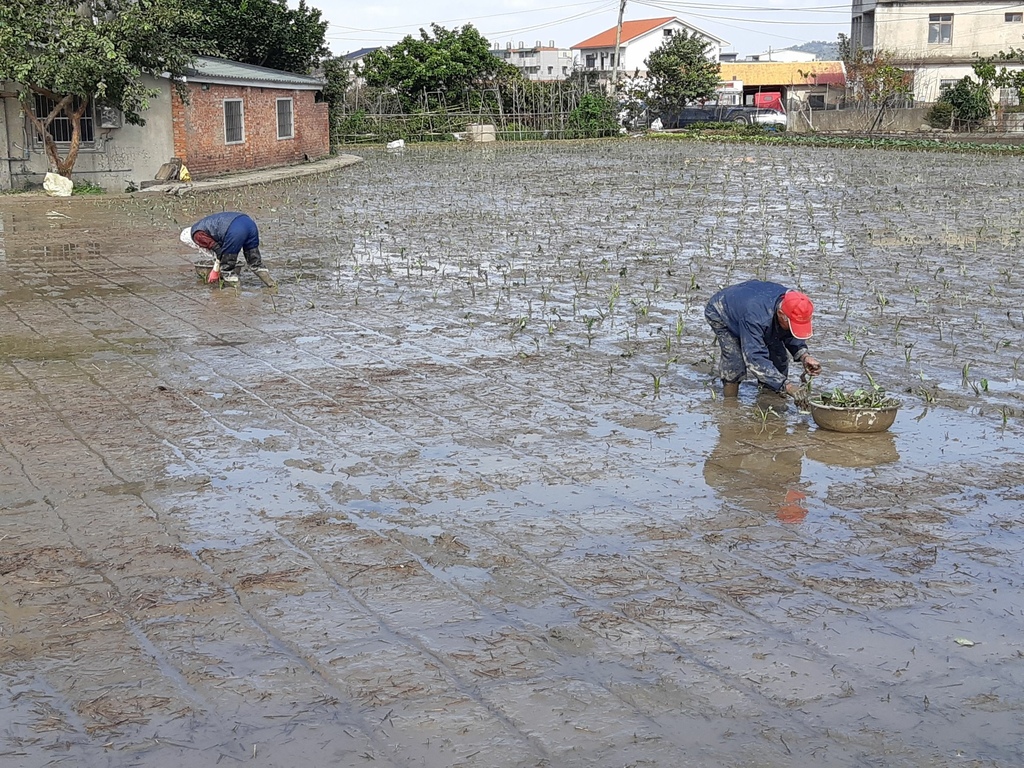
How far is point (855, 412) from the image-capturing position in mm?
7234

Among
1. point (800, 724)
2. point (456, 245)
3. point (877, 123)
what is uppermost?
point (877, 123)

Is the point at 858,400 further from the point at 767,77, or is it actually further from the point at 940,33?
the point at 767,77

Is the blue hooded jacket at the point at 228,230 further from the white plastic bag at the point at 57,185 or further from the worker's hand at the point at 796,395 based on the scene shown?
the white plastic bag at the point at 57,185

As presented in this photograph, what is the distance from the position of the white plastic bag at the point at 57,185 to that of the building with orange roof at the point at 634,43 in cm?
5658

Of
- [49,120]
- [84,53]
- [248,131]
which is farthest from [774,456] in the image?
[248,131]

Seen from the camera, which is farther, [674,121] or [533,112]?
[674,121]

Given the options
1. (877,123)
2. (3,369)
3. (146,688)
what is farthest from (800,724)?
(877,123)

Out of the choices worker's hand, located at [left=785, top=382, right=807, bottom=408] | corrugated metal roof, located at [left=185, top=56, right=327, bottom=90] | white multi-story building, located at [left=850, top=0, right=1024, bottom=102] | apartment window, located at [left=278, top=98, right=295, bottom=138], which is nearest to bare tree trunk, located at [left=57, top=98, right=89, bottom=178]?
corrugated metal roof, located at [left=185, top=56, right=327, bottom=90]

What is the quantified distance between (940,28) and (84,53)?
138ft

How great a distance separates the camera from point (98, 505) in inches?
242

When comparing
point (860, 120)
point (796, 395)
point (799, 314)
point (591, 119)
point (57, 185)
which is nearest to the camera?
point (799, 314)

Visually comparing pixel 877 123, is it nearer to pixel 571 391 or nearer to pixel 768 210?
pixel 768 210

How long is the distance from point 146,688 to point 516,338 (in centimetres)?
613

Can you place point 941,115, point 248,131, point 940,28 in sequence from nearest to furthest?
point 248,131 → point 941,115 → point 940,28
